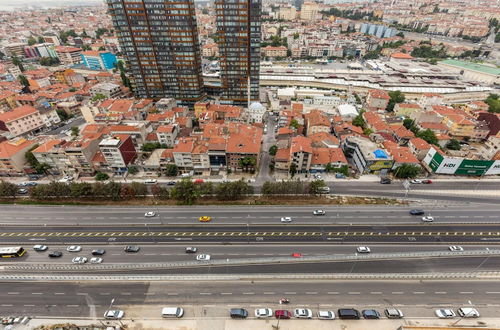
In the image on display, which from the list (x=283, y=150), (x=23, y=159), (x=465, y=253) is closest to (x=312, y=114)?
(x=283, y=150)

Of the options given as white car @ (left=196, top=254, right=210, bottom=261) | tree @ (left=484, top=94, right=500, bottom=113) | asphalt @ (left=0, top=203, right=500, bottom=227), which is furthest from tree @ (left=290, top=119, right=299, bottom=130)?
tree @ (left=484, top=94, right=500, bottom=113)

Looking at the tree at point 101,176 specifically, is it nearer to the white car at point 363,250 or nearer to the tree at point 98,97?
the tree at point 98,97

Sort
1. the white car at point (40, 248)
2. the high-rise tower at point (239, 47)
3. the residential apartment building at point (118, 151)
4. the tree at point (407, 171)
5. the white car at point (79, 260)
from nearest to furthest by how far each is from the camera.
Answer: the white car at point (79, 260) < the white car at point (40, 248) < the tree at point (407, 171) < the residential apartment building at point (118, 151) < the high-rise tower at point (239, 47)

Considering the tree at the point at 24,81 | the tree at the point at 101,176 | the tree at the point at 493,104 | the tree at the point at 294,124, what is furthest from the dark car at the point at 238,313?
the tree at the point at 24,81

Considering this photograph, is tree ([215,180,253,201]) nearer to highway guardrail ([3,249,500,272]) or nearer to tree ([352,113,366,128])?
highway guardrail ([3,249,500,272])

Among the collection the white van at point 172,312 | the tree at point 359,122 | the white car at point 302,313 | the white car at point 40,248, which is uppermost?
the tree at point 359,122

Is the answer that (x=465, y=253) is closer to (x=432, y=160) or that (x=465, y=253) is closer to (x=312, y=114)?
(x=432, y=160)
